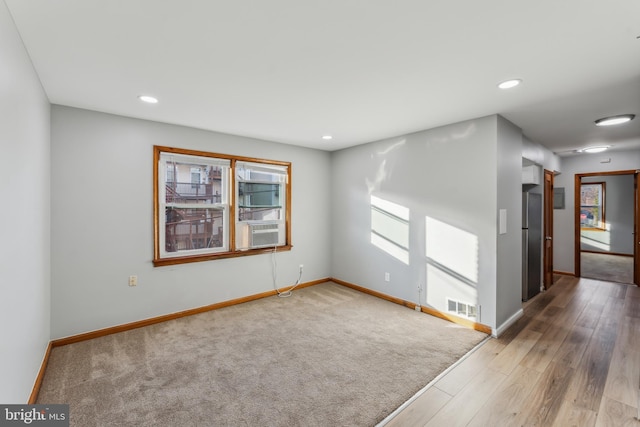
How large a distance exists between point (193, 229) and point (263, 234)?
3.27 feet

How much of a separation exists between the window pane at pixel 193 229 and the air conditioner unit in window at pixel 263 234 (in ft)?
1.41

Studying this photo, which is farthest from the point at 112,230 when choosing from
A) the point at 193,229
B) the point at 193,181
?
the point at 193,181

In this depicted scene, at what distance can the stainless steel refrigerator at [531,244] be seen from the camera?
13.8 feet

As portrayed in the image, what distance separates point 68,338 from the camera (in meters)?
2.88

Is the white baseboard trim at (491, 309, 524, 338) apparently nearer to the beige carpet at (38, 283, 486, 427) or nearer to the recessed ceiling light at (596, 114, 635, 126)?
the beige carpet at (38, 283, 486, 427)

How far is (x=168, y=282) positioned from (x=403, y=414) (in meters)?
2.96

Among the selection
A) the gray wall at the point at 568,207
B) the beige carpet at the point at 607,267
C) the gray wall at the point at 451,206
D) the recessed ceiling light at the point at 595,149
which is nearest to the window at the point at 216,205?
the gray wall at the point at 451,206

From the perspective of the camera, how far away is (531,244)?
4453 mm

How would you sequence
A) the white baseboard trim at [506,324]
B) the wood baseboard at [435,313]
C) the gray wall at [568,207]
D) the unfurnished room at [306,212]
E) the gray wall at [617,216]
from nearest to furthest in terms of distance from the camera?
1. the unfurnished room at [306,212]
2. the white baseboard trim at [506,324]
3. the wood baseboard at [435,313]
4. the gray wall at [568,207]
5. the gray wall at [617,216]

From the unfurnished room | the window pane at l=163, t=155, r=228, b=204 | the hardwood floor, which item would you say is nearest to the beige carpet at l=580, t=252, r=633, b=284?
the unfurnished room

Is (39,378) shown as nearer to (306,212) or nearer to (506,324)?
(306,212)

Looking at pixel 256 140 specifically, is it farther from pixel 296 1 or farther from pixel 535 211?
pixel 535 211

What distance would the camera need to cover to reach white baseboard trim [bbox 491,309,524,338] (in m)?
3.07

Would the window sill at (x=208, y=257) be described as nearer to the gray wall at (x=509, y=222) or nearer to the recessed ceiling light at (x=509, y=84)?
the gray wall at (x=509, y=222)
